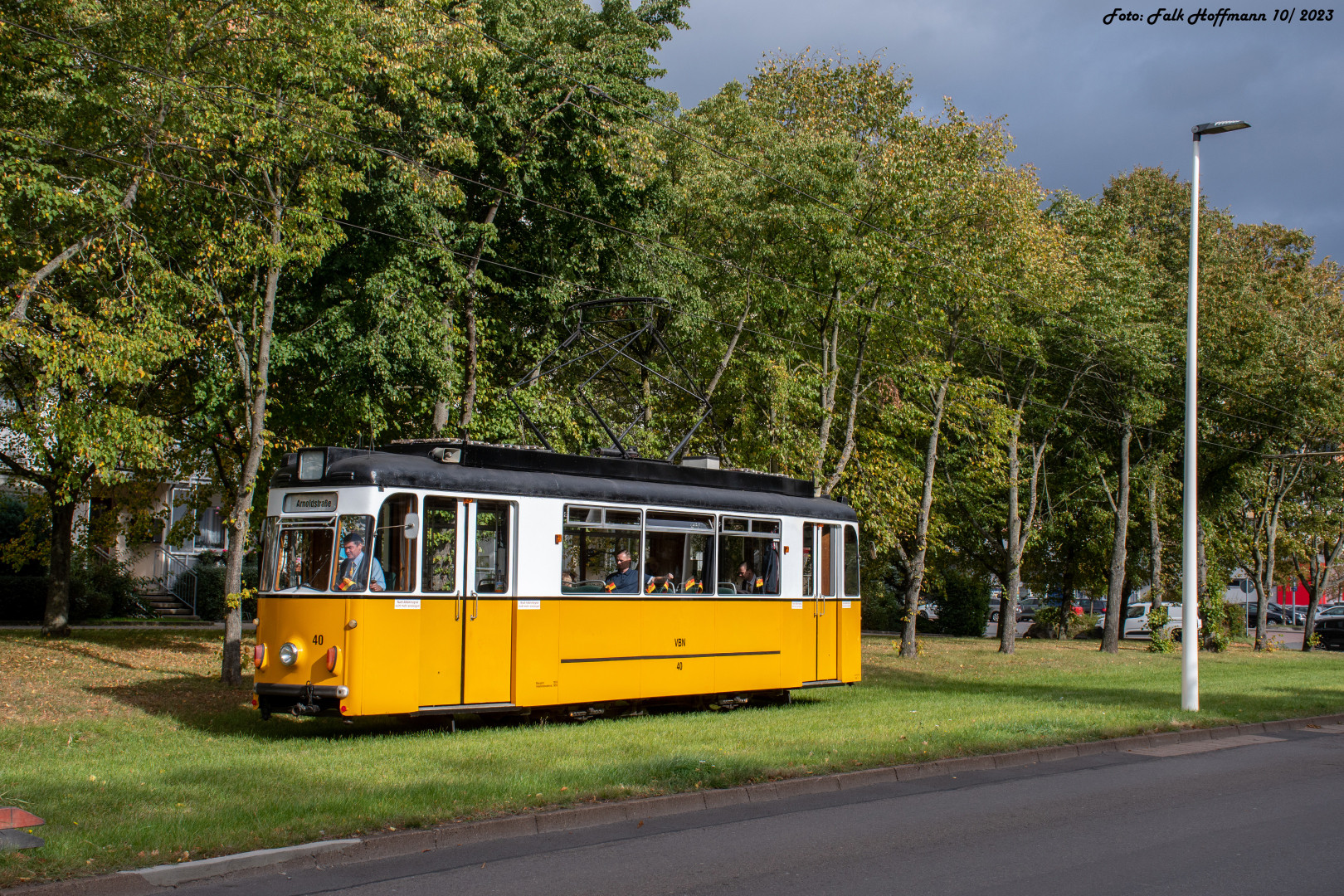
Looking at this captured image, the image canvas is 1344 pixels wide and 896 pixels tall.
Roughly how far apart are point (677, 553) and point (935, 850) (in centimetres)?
740

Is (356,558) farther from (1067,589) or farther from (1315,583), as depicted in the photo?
(1315,583)

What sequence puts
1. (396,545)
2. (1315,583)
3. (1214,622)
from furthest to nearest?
(1315,583) < (1214,622) < (396,545)

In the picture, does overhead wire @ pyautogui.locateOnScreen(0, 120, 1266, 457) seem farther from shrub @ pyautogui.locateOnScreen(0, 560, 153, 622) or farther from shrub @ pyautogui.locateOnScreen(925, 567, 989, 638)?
shrub @ pyautogui.locateOnScreen(0, 560, 153, 622)

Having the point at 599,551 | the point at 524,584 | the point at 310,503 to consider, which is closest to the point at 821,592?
the point at 599,551

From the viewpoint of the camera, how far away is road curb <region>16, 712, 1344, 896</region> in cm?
653

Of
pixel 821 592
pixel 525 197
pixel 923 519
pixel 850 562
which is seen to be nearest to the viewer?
pixel 821 592

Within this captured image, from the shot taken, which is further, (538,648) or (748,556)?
(748,556)

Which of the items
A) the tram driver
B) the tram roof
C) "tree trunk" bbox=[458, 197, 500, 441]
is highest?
"tree trunk" bbox=[458, 197, 500, 441]

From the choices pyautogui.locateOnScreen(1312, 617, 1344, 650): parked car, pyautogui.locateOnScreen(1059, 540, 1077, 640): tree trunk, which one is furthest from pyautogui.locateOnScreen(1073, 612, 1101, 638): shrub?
pyautogui.locateOnScreen(1312, 617, 1344, 650): parked car

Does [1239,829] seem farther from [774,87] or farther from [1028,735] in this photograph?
[774,87]

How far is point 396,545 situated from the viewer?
12.3 meters

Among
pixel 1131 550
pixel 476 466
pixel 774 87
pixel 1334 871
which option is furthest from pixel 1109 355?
pixel 1334 871

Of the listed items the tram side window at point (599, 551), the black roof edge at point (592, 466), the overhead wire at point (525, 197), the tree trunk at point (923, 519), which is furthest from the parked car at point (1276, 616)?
the tram side window at point (599, 551)

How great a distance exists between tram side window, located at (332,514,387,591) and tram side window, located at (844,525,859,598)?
7.69m
